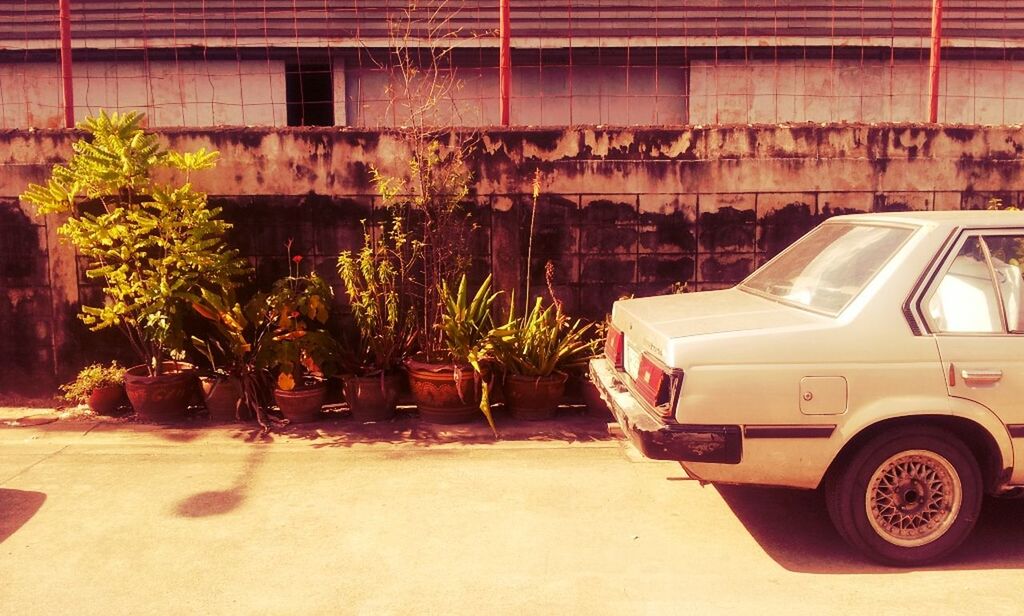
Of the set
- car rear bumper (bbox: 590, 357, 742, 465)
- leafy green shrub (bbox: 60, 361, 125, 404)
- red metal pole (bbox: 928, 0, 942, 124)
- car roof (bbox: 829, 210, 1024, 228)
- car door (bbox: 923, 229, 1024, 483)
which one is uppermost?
red metal pole (bbox: 928, 0, 942, 124)

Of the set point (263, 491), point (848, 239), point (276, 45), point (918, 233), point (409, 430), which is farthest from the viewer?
point (276, 45)

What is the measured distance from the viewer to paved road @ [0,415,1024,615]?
3.43 meters

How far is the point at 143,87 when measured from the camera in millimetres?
10617

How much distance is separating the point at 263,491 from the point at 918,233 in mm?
3785

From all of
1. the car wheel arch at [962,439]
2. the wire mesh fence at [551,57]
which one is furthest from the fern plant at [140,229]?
the car wheel arch at [962,439]

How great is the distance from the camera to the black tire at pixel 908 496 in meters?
3.68

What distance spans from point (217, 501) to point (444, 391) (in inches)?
77.2

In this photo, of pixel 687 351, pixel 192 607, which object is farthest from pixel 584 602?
pixel 192 607

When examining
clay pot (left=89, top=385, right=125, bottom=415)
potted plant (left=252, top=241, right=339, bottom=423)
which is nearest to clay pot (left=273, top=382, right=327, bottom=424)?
potted plant (left=252, top=241, right=339, bottom=423)

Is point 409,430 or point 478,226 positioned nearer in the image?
point 409,430

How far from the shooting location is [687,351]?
363 centimetres

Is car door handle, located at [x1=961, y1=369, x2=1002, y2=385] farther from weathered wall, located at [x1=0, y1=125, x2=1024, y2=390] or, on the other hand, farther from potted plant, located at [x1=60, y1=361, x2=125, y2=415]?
potted plant, located at [x1=60, y1=361, x2=125, y2=415]

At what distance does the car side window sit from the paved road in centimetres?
112

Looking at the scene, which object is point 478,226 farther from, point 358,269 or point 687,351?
point 687,351
